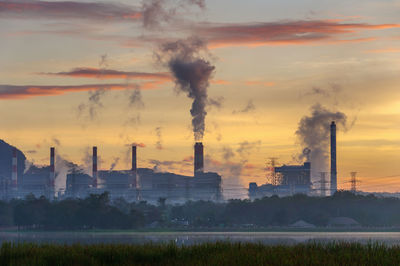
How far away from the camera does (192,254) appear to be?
4447cm

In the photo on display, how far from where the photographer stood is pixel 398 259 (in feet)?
132

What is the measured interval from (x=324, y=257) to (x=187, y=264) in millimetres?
7338

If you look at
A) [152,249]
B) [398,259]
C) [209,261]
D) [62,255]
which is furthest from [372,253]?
[62,255]

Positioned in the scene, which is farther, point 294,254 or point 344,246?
point 344,246

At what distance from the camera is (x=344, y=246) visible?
4559cm

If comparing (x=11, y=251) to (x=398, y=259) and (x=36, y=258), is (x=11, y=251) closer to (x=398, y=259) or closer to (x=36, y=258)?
(x=36, y=258)

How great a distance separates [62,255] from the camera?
43594mm

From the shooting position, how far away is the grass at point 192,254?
135ft

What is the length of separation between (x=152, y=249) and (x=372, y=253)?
12.4 m

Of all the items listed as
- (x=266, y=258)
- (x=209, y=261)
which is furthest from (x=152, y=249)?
(x=266, y=258)

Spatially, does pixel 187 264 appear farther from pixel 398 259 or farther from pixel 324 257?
pixel 398 259

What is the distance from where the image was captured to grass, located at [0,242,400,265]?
41.2 meters

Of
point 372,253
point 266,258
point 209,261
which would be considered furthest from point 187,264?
point 372,253

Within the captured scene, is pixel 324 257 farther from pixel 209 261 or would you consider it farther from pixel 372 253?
pixel 209 261
